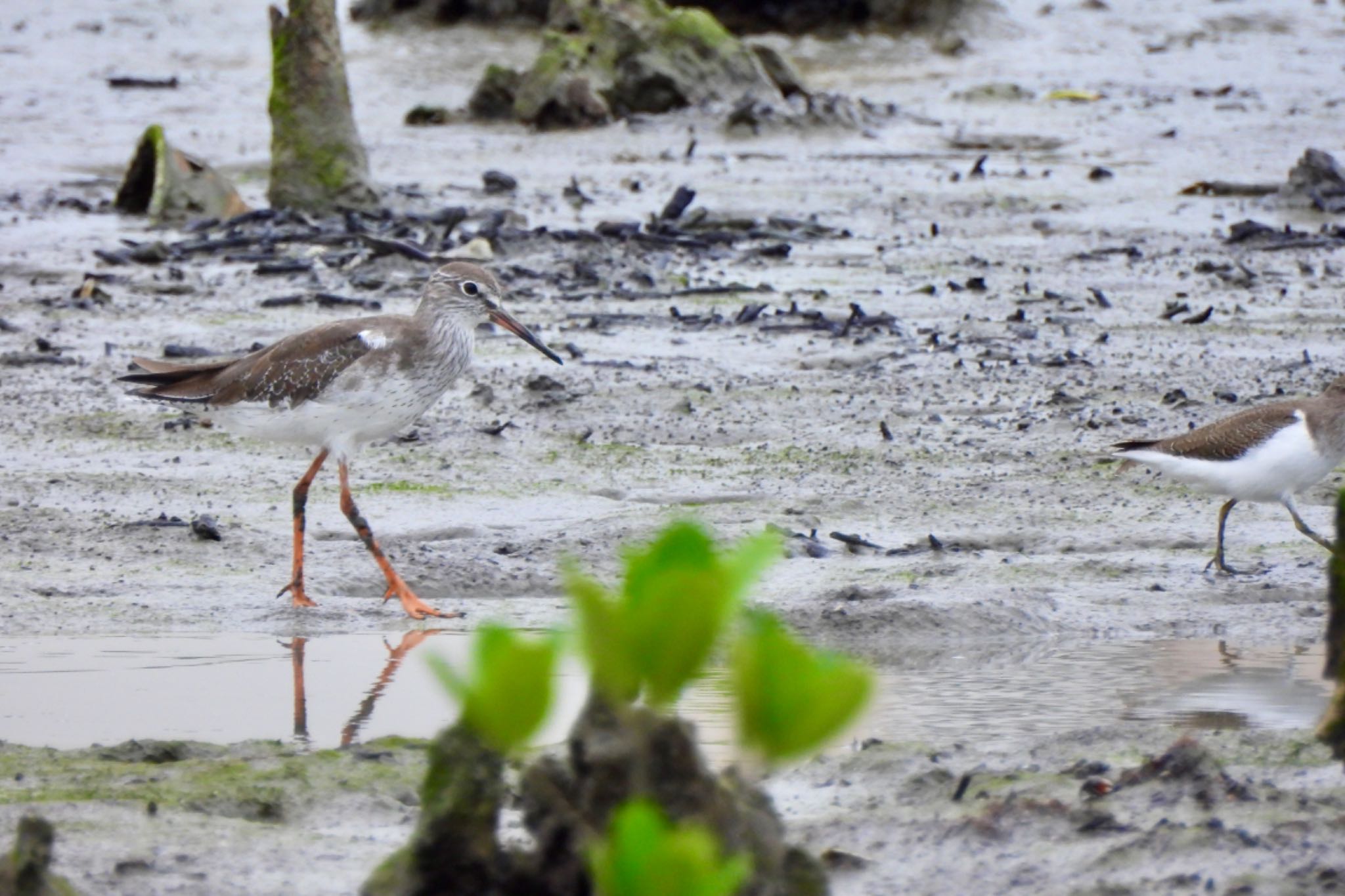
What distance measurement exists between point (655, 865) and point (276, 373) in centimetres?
563

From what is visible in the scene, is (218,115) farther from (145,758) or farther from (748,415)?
(145,758)

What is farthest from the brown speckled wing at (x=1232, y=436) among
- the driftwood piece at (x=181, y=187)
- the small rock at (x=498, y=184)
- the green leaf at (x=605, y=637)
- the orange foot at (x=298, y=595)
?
the small rock at (x=498, y=184)

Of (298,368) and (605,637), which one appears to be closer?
(605,637)

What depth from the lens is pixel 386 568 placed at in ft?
22.2

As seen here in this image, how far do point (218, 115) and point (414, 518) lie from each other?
1326 cm

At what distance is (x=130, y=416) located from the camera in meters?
8.95

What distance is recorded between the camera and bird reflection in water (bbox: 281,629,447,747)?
524cm

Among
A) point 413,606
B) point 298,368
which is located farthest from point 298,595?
point 298,368

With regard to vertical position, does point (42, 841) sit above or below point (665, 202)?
above

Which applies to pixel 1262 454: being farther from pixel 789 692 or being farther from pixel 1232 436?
pixel 789 692

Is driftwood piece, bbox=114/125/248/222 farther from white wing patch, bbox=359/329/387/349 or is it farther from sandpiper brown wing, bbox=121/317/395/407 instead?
white wing patch, bbox=359/329/387/349

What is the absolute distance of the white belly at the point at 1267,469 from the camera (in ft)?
23.0

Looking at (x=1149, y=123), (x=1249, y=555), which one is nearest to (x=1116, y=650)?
(x=1249, y=555)

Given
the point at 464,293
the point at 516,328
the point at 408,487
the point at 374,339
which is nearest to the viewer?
the point at 374,339
